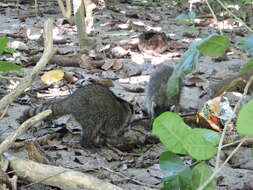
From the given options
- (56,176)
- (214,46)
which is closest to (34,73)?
(56,176)

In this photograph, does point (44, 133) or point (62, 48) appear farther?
point (62, 48)

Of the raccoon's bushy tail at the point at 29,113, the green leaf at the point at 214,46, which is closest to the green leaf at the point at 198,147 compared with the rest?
the green leaf at the point at 214,46

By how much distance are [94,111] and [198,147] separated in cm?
308

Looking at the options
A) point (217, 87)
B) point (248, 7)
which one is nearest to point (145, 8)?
point (248, 7)

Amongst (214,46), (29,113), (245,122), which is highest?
(214,46)

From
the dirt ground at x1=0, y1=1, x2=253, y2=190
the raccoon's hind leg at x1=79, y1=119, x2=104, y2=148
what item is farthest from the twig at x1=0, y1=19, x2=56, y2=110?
the raccoon's hind leg at x1=79, y1=119, x2=104, y2=148

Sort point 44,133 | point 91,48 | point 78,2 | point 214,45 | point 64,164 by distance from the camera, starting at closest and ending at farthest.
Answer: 1. point 214,45
2. point 64,164
3. point 44,133
4. point 78,2
5. point 91,48

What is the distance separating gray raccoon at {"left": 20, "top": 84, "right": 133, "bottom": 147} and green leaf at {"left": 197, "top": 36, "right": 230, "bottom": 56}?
2688mm

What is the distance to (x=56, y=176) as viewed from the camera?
2559 millimetres

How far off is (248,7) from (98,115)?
7.37m

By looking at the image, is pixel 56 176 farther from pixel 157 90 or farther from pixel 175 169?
pixel 157 90

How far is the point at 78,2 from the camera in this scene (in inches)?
264

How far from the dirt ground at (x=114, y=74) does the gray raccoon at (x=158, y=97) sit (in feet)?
0.55

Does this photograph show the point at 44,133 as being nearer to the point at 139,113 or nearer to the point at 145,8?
the point at 139,113
